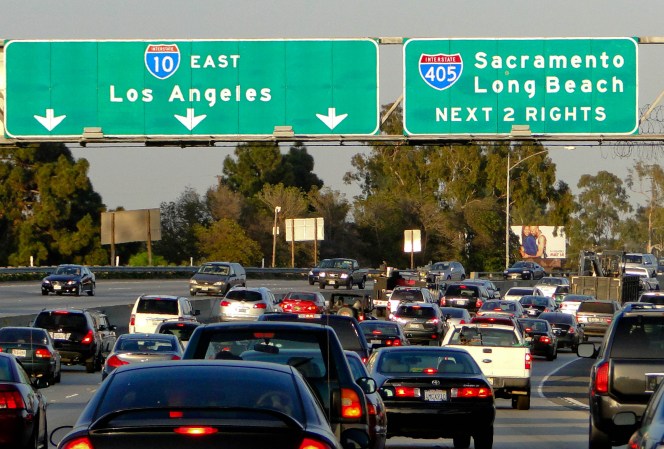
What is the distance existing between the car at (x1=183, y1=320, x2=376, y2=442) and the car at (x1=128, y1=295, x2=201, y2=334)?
27.2m

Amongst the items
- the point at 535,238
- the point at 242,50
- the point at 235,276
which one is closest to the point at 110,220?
the point at 235,276

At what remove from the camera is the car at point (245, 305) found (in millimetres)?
48188

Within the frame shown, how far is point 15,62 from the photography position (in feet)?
113

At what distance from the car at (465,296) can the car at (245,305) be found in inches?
450

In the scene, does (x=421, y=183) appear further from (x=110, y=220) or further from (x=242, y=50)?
(x=242, y=50)

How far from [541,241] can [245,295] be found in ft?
285

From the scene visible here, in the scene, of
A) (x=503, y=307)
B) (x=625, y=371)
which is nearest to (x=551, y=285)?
(x=503, y=307)

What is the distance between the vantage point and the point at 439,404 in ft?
58.0

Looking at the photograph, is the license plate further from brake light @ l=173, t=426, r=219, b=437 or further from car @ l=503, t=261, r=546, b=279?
car @ l=503, t=261, r=546, b=279

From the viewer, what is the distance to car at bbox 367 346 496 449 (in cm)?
1753

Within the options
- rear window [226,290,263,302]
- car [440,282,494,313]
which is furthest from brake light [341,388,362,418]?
car [440,282,494,313]

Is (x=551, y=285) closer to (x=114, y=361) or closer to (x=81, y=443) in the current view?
(x=114, y=361)

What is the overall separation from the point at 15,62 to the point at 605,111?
14.6m

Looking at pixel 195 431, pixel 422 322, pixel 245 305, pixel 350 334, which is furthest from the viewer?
pixel 245 305
